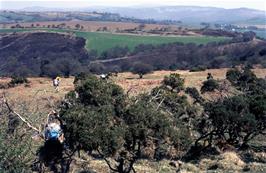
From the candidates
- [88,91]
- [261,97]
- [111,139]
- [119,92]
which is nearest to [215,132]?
[261,97]

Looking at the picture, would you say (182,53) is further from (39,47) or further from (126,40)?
(39,47)

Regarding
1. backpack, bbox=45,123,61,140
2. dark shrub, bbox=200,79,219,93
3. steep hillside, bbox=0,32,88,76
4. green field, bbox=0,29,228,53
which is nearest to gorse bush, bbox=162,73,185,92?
dark shrub, bbox=200,79,219,93

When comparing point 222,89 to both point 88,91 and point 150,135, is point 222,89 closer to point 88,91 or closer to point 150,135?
point 88,91

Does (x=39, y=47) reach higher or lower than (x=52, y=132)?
lower

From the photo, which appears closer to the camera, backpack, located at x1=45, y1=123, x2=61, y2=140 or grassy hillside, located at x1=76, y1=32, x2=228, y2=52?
backpack, located at x1=45, y1=123, x2=61, y2=140

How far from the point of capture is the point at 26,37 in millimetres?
112312

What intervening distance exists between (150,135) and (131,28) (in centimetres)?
13564

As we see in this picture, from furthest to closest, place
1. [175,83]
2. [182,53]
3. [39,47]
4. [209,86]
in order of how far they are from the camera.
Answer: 1. [39,47]
2. [182,53]
3. [209,86]
4. [175,83]

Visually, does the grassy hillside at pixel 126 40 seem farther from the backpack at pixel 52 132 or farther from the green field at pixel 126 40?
the backpack at pixel 52 132

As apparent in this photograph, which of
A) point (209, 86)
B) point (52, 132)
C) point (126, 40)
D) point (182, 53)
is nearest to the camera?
point (52, 132)

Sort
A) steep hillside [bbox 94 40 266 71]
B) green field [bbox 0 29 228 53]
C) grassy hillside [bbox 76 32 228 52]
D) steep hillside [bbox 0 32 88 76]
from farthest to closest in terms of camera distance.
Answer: grassy hillside [bbox 76 32 228 52], green field [bbox 0 29 228 53], steep hillside [bbox 0 32 88 76], steep hillside [bbox 94 40 266 71]

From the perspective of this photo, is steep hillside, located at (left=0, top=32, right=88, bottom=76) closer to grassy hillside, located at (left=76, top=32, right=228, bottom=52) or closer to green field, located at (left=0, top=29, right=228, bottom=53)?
green field, located at (left=0, top=29, right=228, bottom=53)

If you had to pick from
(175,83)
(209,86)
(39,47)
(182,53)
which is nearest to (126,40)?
(39,47)

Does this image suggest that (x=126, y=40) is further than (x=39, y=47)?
Yes
